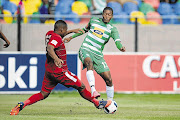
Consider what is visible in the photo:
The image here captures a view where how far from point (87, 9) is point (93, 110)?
7990mm

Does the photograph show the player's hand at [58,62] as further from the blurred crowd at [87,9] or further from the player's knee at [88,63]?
the blurred crowd at [87,9]

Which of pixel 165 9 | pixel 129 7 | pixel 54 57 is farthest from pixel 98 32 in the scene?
pixel 165 9

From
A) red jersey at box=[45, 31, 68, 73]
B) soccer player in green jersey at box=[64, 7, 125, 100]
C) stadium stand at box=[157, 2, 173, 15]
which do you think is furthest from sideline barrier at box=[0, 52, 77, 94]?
stadium stand at box=[157, 2, 173, 15]

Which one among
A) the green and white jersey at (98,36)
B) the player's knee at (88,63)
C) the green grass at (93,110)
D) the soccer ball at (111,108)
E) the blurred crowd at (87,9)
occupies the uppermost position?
the blurred crowd at (87,9)

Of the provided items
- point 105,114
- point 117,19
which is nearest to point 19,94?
point 117,19

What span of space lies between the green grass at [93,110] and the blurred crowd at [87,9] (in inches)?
106

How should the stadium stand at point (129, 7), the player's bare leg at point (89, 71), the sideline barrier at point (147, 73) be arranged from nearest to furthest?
the player's bare leg at point (89, 71) < the sideline barrier at point (147, 73) < the stadium stand at point (129, 7)

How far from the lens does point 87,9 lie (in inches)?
672

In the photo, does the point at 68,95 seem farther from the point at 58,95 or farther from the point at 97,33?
the point at 97,33

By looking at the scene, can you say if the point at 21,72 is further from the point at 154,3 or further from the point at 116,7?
the point at 154,3

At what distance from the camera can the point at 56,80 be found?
334 inches

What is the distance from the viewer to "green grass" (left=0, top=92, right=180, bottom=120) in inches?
325

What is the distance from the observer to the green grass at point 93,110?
27.1 ft

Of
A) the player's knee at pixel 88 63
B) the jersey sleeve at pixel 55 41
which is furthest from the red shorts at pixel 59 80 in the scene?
the player's knee at pixel 88 63
